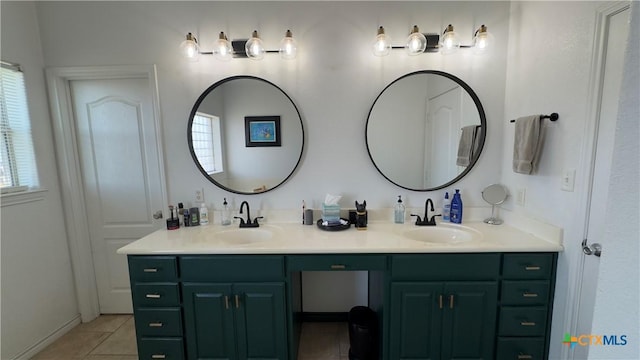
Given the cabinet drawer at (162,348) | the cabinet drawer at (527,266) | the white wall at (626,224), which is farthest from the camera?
the cabinet drawer at (162,348)

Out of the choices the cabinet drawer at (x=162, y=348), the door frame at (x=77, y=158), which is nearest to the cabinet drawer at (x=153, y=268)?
the cabinet drawer at (x=162, y=348)

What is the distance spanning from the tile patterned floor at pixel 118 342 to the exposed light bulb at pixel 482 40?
97.4 inches

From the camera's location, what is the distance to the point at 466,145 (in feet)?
6.88

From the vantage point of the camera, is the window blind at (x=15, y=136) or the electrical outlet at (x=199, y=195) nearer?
the window blind at (x=15, y=136)

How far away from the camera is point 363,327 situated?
1786 mm

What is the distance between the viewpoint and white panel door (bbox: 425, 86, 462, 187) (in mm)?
2074

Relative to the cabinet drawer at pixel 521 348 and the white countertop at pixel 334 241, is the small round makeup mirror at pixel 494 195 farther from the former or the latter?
the cabinet drawer at pixel 521 348

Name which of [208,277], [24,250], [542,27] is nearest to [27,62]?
[24,250]

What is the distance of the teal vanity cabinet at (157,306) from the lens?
5.34 ft

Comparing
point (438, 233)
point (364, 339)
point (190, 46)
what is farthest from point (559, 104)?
point (190, 46)

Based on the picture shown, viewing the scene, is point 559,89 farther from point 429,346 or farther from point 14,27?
point 14,27

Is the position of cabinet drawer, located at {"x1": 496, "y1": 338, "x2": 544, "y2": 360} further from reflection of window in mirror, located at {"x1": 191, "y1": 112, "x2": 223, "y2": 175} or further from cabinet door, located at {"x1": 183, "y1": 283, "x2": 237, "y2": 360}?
reflection of window in mirror, located at {"x1": 191, "y1": 112, "x2": 223, "y2": 175}

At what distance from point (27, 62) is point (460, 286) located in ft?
11.3

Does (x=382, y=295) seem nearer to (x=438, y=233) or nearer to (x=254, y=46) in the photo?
(x=438, y=233)
